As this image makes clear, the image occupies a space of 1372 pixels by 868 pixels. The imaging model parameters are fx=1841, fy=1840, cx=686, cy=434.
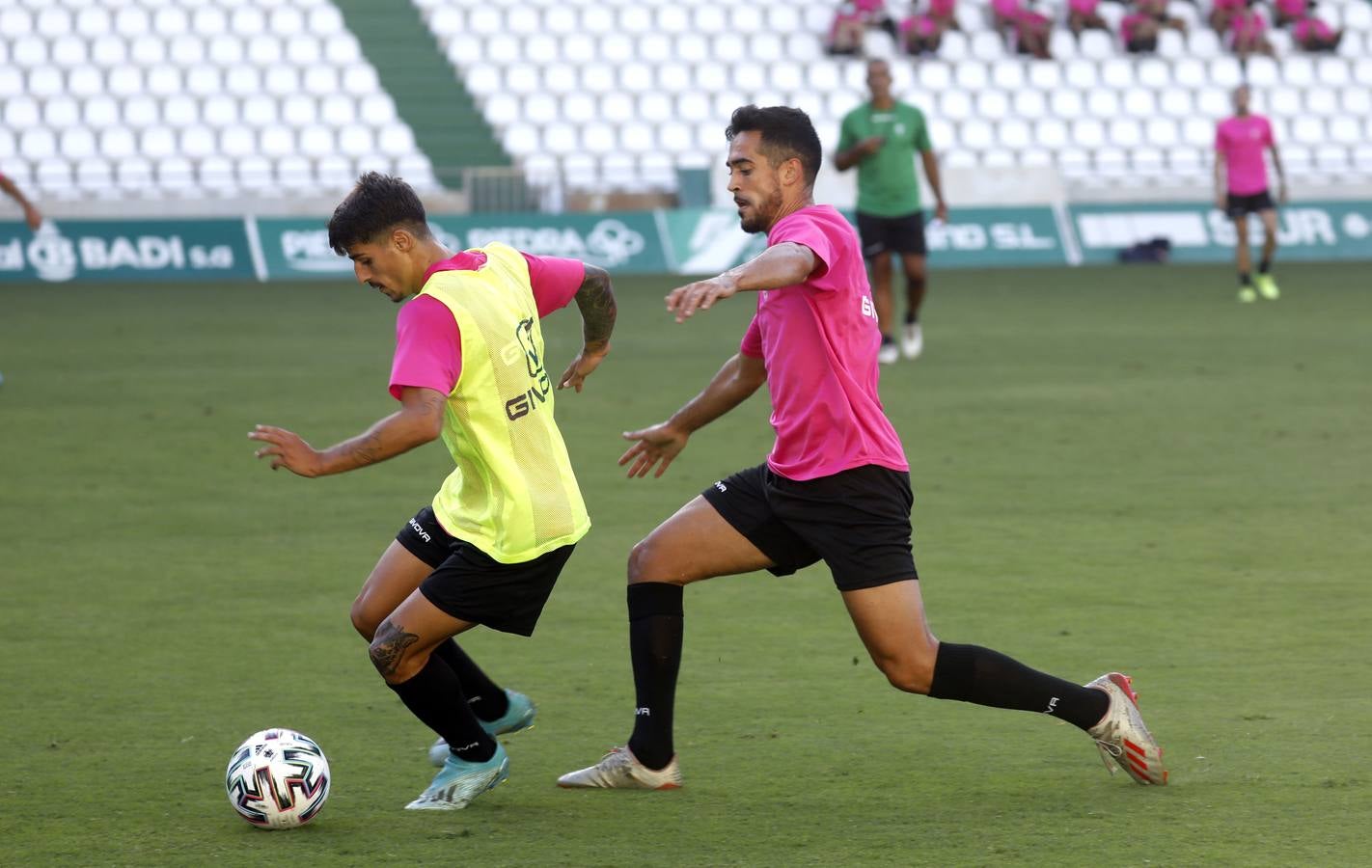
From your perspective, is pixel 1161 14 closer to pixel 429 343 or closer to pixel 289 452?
pixel 429 343

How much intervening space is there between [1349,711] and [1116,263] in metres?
19.5

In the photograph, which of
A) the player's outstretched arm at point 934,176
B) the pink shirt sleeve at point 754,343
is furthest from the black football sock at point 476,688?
the player's outstretched arm at point 934,176

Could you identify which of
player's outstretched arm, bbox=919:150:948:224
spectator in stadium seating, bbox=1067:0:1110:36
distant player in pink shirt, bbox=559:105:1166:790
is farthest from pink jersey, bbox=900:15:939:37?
distant player in pink shirt, bbox=559:105:1166:790

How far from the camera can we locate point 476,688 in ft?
17.1

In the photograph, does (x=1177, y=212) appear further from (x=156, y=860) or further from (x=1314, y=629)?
(x=156, y=860)

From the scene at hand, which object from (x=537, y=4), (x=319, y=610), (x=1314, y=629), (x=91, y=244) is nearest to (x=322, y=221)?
(x=91, y=244)

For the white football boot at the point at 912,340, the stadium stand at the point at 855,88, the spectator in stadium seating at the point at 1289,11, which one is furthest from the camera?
the spectator in stadium seating at the point at 1289,11

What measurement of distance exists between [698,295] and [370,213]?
96 cm

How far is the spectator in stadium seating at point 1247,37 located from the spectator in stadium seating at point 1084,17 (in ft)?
7.17

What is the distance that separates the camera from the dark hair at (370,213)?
4.49 m

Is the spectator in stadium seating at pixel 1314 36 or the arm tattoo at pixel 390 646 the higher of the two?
the arm tattoo at pixel 390 646

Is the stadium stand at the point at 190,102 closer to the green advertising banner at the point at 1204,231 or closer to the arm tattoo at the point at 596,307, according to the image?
the green advertising banner at the point at 1204,231

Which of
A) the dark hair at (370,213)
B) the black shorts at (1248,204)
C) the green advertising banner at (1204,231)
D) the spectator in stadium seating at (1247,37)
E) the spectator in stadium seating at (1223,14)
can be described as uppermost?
the dark hair at (370,213)

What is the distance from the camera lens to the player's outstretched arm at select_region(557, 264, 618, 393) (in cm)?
519
